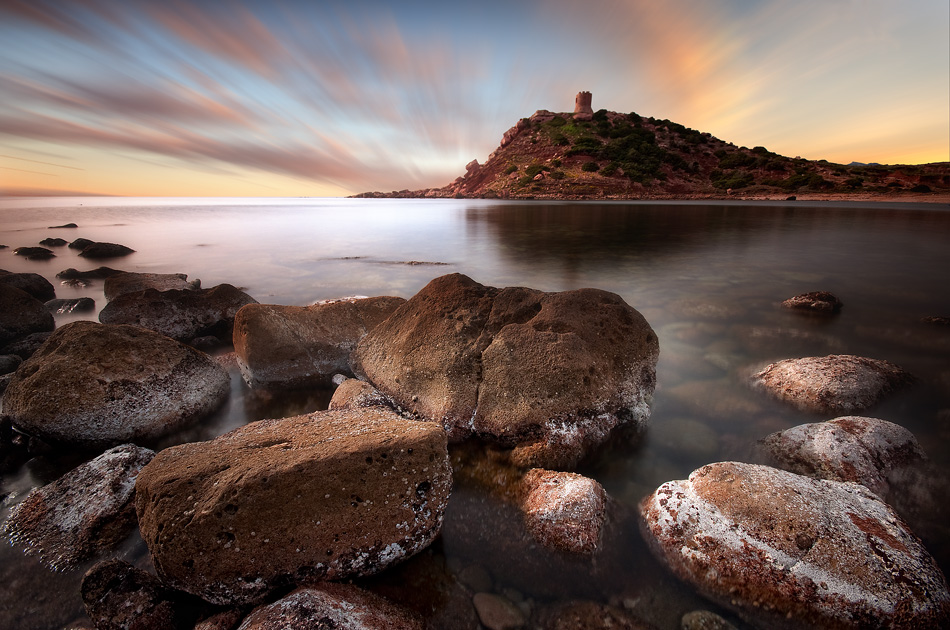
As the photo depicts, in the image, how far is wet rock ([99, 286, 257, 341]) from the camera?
→ 323 inches

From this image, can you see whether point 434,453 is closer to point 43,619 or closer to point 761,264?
point 43,619

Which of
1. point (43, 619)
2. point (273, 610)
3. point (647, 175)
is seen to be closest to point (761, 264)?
point (273, 610)

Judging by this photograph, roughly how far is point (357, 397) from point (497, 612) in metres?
A: 2.93

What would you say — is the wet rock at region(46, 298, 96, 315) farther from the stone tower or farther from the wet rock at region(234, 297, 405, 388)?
the stone tower

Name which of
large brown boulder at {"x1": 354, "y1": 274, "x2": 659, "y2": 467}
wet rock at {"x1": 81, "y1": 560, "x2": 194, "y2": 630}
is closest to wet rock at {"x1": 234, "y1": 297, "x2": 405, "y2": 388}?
large brown boulder at {"x1": 354, "y1": 274, "x2": 659, "y2": 467}

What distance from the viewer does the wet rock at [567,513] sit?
11.4ft

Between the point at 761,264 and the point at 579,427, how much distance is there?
17981 mm

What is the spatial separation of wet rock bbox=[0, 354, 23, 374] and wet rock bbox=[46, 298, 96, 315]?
483cm

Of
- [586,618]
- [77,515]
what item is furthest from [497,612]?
[77,515]

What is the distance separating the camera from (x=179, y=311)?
337 inches

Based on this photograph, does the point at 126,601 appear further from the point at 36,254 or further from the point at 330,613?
the point at 36,254

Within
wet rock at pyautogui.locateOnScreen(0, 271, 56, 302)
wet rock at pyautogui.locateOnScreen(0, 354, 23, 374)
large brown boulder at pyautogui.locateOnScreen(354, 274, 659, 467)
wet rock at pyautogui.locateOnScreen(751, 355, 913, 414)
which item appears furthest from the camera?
wet rock at pyautogui.locateOnScreen(0, 271, 56, 302)

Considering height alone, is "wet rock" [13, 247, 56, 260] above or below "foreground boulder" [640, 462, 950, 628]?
Result: above

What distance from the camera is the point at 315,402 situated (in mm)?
6180
